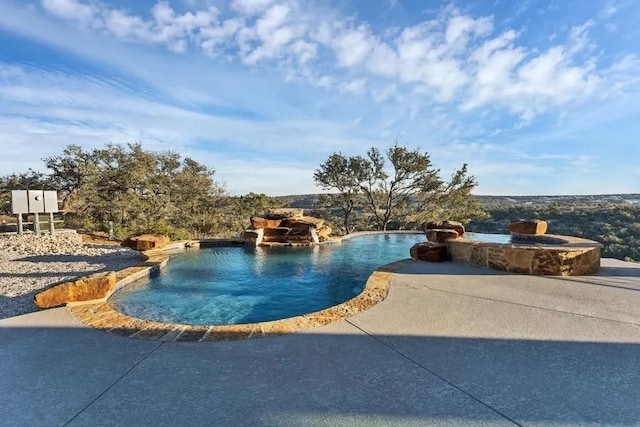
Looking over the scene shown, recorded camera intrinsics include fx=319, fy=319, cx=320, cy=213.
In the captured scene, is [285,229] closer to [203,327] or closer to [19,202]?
[203,327]

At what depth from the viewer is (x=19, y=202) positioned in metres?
11.1

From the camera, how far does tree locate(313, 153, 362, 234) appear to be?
1827 centimetres

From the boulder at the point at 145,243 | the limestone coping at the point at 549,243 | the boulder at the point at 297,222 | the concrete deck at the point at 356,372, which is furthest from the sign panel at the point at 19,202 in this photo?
the limestone coping at the point at 549,243

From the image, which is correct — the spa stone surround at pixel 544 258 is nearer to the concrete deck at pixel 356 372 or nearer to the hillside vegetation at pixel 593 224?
the concrete deck at pixel 356 372

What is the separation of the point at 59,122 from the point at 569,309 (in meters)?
16.5

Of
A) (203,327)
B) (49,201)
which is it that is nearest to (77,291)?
(203,327)

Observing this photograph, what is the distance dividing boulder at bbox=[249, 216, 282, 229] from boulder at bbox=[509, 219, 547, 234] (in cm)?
782

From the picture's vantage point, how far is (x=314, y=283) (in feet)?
22.6

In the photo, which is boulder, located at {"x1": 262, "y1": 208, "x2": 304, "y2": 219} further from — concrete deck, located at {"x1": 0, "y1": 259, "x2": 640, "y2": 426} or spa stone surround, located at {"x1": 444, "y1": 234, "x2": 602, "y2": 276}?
concrete deck, located at {"x1": 0, "y1": 259, "x2": 640, "y2": 426}

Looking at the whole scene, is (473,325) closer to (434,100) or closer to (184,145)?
(434,100)

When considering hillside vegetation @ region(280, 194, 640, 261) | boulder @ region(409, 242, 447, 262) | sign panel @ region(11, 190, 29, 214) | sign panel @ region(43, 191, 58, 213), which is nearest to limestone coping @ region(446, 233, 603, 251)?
boulder @ region(409, 242, 447, 262)

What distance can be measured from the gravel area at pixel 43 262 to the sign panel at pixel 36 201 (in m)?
0.92

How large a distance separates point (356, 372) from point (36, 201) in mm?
13775

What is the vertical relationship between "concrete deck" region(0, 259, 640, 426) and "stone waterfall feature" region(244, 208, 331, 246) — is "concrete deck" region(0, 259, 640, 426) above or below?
below
